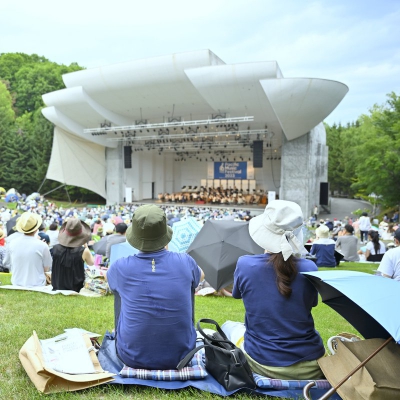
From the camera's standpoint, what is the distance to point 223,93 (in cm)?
1867

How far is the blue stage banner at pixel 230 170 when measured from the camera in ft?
101

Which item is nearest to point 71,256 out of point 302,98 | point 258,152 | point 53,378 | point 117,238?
point 117,238

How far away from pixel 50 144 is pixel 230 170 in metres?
16.6

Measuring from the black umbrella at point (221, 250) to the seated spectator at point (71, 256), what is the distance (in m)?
1.38

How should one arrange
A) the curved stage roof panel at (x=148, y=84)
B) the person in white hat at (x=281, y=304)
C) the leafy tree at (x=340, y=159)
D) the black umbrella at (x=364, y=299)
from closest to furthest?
the black umbrella at (x=364, y=299)
the person in white hat at (x=281, y=304)
the curved stage roof panel at (x=148, y=84)
the leafy tree at (x=340, y=159)

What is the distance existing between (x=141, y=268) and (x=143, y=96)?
20.6 m

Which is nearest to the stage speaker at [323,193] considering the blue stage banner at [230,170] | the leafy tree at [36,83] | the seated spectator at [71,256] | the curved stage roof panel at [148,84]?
the blue stage banner at [230,170]

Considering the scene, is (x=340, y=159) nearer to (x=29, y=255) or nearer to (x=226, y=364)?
(x=29, y=255)

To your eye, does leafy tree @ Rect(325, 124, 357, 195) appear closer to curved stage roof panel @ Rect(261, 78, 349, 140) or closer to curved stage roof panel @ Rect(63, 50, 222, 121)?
curved stage roof panel @ Rect(63, 50, 222, 121)

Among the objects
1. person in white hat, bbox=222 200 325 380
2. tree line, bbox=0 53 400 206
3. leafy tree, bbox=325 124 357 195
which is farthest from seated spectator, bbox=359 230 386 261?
leafy tree, bbox=325 124 357 195

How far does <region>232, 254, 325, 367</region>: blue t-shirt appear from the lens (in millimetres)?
1986

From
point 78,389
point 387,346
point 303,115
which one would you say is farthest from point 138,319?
point 303,115

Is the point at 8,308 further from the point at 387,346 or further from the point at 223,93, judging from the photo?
the point at 223,93

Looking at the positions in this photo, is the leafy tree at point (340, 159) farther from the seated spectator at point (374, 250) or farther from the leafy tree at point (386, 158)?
the seated spectator at point (374, 250)
